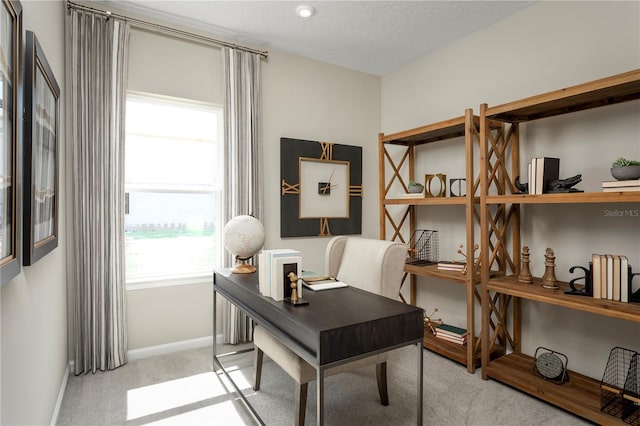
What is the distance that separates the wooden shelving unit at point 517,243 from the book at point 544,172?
95mm

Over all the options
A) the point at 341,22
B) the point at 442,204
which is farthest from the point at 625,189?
the point at 341,22

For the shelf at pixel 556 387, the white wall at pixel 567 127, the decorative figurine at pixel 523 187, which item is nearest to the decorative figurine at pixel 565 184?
the decorative figurine at pixel 523 187

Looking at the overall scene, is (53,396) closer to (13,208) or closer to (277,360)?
(277,360)

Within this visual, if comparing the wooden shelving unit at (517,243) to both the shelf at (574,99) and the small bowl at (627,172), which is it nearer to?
the shelf at (574,99)

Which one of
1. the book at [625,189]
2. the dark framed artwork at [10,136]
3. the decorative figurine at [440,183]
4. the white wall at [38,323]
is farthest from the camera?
the decorative figurine at [440,183]

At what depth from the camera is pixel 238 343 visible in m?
3.13

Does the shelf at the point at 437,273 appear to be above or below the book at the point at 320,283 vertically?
below

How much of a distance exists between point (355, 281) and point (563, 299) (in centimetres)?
122

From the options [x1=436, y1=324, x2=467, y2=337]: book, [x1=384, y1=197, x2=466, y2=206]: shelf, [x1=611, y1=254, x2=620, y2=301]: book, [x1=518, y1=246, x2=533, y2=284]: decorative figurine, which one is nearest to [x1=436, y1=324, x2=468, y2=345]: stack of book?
[x1=436, y1=324, x2=467, y2=337]: book

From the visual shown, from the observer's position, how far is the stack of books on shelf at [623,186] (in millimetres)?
1833

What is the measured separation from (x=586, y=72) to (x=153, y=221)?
339 cm

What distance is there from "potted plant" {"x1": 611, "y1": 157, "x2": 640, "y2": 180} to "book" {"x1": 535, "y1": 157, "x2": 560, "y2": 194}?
1.21 feet

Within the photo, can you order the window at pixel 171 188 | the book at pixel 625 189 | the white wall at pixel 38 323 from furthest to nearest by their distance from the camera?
the window at pixel 171 188 < the book at pixel 625 189 < the white wall at pixel 38 323

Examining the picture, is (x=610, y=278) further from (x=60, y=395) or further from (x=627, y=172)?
(x=60, y=395)
